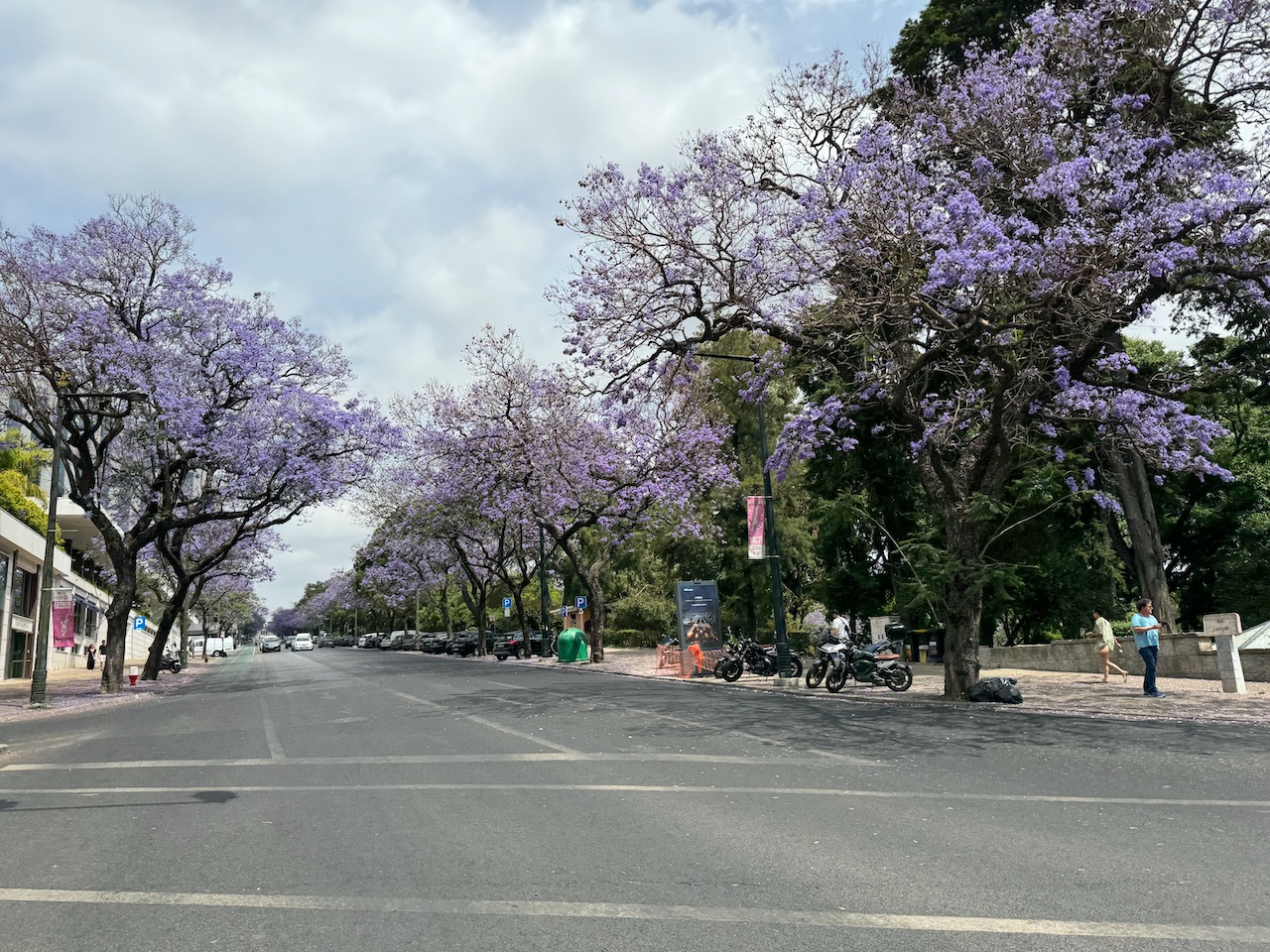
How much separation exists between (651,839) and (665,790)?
192cm

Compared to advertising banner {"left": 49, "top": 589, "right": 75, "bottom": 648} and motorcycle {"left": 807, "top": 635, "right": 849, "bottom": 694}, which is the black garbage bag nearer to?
motorcycle {"left": 807, "top": 635, "right": 849, "bottom": 694}

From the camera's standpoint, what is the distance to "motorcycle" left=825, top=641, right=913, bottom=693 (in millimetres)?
20000

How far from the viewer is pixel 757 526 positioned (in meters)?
23.5

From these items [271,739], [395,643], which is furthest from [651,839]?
[395,643]

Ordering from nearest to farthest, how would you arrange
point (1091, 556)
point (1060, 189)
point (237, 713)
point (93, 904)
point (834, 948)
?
1. point (834, 948)
2. point (93, 904)
3. point (1060, 189)
4. point (237, 713)
5. point (1091, 556)

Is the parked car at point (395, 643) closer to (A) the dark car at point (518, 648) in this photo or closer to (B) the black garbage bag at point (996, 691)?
(A) the dark car at point (518, 648)

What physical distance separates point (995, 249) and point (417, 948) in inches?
502

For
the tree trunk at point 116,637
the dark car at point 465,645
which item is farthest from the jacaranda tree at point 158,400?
the dark car at point 465,645

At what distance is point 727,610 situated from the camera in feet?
143

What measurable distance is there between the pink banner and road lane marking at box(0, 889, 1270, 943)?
60.0 ft

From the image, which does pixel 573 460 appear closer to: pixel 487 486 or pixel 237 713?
pixel 487 486

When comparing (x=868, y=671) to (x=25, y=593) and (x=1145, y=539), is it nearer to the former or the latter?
(x=1145, y=539)

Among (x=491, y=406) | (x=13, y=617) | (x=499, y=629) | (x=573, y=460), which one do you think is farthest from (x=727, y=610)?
(x=499, y=629)

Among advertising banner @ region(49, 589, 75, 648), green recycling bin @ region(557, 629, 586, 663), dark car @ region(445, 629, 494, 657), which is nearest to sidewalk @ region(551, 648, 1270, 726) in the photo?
green recycling bin @ region(557, 629, 586, 663)
